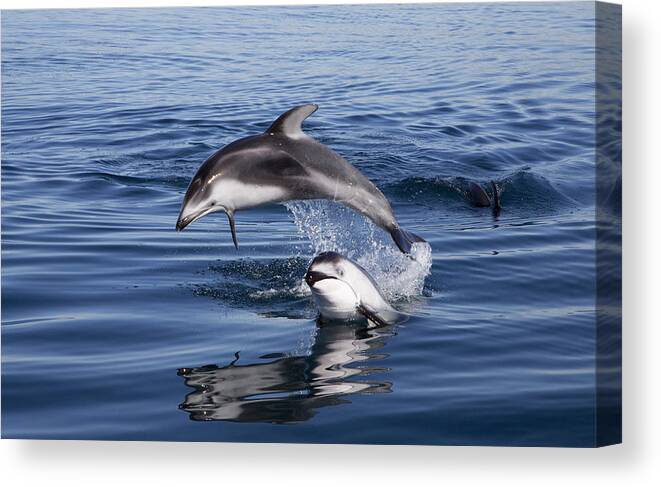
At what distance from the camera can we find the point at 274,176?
27.6ft

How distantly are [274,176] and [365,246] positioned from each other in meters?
2.33

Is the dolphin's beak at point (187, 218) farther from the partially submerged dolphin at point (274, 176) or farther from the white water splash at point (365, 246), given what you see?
the white water splash at point (365, 246)

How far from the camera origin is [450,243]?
10.1m

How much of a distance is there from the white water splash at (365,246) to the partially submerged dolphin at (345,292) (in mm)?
465

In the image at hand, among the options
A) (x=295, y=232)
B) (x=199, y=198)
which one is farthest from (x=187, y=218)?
(x=295, y=232)

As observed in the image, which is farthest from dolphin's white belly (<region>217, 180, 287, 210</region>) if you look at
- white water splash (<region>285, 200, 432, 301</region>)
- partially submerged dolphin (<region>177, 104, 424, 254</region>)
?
white water splash (<region>285, 200, 432, 301</region>)

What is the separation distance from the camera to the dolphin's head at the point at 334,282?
8.63 meters

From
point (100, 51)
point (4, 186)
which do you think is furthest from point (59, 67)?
point (4, 186)

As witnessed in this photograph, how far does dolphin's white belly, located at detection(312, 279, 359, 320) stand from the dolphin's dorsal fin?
1.07 m

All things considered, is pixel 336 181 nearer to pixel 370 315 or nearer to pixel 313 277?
pixel 313 277

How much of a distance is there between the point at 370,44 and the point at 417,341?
2.47m

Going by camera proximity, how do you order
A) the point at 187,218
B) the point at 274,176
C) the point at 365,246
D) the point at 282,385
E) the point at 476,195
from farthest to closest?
the point at 476,195, the point at 365,246, the point at 274,176, the point at 187,218, the point at 282,385

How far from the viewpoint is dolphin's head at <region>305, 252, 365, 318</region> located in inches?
340

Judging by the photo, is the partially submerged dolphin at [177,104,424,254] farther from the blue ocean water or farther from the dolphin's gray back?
the blue ocean water
